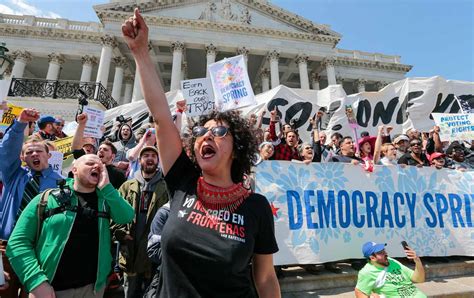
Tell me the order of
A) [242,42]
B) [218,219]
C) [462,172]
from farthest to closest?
[242,42], [462,172], [218,219]

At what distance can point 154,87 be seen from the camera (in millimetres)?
1503

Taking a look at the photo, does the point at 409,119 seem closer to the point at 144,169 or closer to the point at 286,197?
the point at 286,197

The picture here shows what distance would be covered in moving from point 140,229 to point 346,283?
308cm

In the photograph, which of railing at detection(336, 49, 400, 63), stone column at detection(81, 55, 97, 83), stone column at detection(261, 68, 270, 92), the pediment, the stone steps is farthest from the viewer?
railing at detection(336, 49, 400, 63)

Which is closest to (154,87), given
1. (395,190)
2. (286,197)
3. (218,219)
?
(218,219)

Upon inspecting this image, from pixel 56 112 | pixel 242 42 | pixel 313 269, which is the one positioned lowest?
pixel 313 269

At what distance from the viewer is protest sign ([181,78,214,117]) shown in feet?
23.2

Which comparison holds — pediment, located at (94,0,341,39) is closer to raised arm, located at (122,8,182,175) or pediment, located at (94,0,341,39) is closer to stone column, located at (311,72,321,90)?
stone column, located at (311,72,321,90)

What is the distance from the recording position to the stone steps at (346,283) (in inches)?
149

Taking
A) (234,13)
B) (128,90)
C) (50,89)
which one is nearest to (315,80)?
(234,13)

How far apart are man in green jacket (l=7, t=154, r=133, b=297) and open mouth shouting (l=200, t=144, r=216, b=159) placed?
1.27 meters

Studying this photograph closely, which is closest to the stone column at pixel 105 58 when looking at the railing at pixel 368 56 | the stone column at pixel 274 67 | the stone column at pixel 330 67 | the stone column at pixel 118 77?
the stone column at pixel 118 77

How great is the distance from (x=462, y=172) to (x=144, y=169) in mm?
5911

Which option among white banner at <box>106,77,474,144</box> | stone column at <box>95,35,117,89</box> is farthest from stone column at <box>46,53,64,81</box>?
white banner at <box>106,77,474,144</box>
